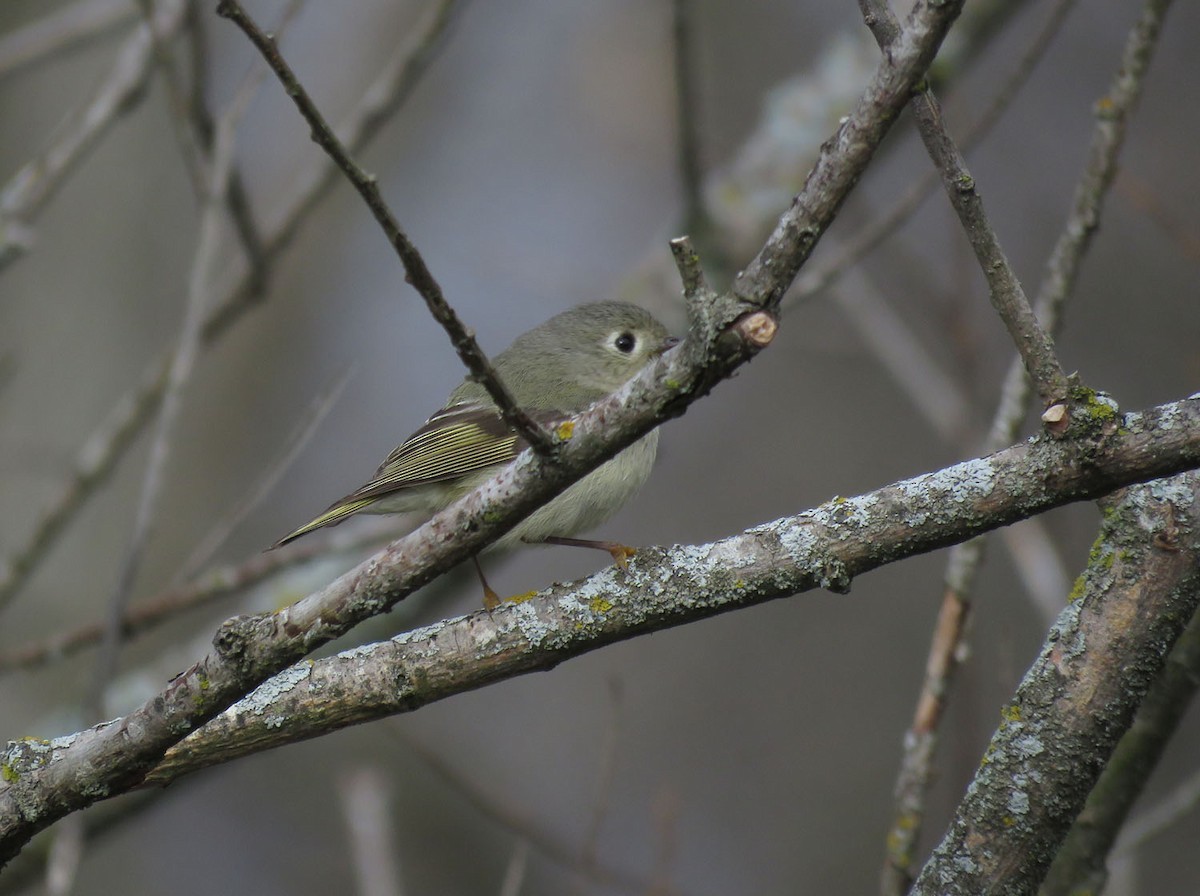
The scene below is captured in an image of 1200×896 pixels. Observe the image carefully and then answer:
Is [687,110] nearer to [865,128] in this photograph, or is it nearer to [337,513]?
[337,513]

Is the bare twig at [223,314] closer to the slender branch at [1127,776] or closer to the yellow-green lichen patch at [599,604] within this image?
the yellow-green lichen patch at [599,604]

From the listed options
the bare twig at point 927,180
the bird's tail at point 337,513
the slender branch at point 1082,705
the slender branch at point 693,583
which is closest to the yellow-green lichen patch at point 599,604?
the slender branch at point 693,583

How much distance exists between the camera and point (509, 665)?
1958 millimetres

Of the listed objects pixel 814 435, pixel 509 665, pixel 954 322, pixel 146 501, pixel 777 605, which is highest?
pixel 814 435

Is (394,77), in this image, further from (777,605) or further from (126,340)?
(777,605)

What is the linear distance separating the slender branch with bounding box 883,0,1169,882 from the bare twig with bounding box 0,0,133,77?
3.36 meters

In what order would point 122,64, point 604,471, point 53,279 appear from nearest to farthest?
point 604,471
point 122,64
point 53,279

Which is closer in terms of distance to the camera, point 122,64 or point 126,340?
point 122,64

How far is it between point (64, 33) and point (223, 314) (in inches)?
46.7

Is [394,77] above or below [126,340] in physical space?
below

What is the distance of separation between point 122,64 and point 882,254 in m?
4.39

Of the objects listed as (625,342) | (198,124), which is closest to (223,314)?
(198,124)

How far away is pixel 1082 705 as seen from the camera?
1.83 meters

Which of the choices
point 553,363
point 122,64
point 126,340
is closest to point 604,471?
point 553,363
